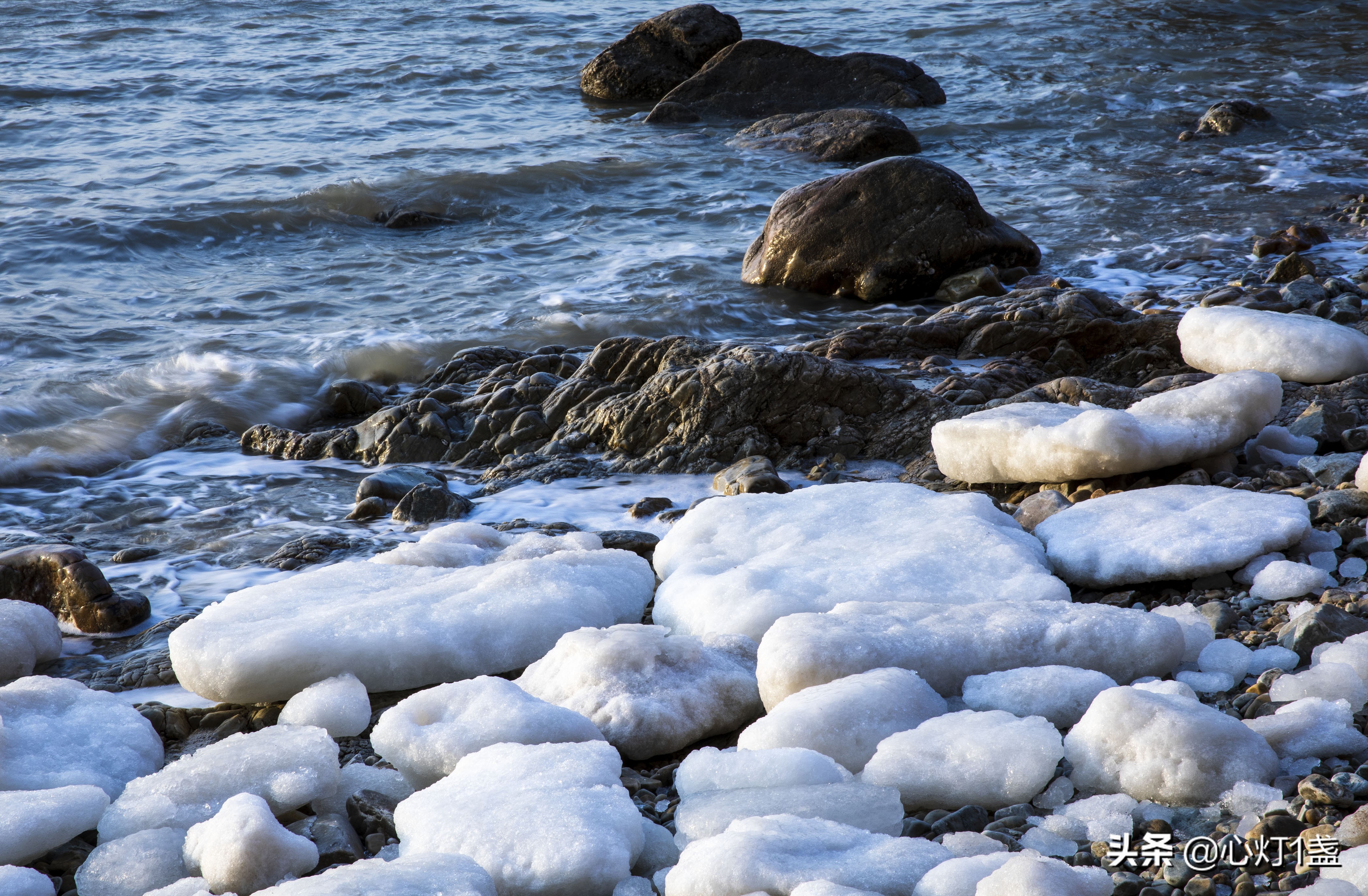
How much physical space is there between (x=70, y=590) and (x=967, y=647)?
8.07ft

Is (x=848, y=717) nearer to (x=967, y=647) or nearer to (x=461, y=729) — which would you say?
(x=967, y=647)

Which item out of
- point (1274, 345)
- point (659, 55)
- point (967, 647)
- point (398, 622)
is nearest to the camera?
point (967, 647)

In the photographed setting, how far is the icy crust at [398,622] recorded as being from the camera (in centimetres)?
247

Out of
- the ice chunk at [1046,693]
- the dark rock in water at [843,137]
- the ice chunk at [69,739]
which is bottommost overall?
the ice chunk at [69,739]

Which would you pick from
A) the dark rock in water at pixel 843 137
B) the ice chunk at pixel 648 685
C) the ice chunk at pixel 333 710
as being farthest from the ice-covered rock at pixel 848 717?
the dark rock in water at pixel 843 137

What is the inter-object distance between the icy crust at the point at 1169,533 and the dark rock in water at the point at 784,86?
9007mm

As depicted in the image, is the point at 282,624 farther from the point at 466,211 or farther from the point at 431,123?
the point at 431,123

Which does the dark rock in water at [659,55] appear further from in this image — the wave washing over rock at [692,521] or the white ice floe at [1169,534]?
the white ice floe at [1169,534]

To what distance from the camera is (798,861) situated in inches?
64.6

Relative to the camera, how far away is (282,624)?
2.54 m

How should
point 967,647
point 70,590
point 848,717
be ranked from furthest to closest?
point 70,590
point 967,647
point 848,717

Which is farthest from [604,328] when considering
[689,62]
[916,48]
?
[916,48]

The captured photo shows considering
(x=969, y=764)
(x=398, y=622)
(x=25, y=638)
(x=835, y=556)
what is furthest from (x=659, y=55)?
(x=969, y=764)

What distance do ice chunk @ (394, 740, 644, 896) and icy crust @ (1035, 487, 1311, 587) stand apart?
4.22 feet
